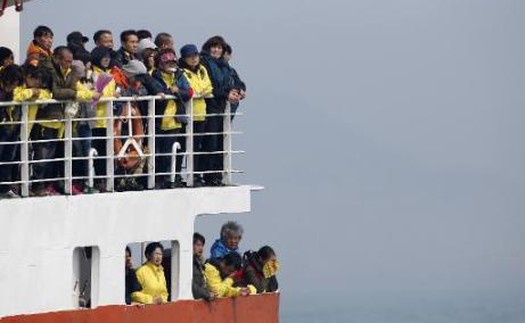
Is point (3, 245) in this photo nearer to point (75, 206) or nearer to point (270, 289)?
point (75, 206)

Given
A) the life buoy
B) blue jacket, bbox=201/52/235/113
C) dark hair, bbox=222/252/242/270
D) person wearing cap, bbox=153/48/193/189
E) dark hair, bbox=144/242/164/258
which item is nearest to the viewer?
the life buoy

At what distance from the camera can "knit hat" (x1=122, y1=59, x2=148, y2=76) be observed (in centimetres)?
4947

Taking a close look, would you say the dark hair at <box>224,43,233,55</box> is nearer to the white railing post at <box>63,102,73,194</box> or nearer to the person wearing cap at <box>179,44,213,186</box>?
the person wearing cap at <box>179,44,213,186</box>

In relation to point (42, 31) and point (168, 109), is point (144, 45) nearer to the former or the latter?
point (168, 109)

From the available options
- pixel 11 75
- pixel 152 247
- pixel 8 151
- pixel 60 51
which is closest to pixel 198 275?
pixel 152 247

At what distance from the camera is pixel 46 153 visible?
47875mm

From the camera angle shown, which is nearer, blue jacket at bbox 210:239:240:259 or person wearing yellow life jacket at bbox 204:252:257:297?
person wearing yellow life jacket at bbox 204:252:257:297

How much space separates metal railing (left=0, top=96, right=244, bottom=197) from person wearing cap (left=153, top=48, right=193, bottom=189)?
0.06 metres

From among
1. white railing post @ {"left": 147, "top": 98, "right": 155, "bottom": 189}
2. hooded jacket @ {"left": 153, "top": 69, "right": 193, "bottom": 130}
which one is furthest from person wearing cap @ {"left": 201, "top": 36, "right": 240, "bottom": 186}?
white railing post @ {"left": 147, "top": 98, "right": 155, "bottom": 189}

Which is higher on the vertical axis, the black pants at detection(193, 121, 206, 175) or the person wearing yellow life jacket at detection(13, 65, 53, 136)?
the person wearing yellow life jacket at detection(13, 65, 53, 136)

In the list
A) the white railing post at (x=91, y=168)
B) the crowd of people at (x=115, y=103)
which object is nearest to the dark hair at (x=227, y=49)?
the crowd of people at (x=115, y=103)

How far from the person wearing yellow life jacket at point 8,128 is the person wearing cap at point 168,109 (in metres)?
2.90

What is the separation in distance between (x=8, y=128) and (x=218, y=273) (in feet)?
15.6

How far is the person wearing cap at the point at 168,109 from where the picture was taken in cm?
4975
